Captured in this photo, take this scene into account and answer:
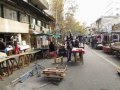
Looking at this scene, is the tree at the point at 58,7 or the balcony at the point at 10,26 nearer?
the balcony at the point at 10,26

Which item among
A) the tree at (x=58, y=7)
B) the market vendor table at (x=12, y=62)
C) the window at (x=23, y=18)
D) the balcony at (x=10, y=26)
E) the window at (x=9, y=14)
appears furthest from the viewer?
the tree at (x=58, y=7)

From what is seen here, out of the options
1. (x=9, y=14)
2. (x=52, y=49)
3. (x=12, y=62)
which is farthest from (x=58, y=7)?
(x=12, y=62)

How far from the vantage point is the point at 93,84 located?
1312 centimetres

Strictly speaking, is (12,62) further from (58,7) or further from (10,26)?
(58,7)

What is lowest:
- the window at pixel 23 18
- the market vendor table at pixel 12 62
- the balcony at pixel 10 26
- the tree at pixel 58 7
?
the market vendor table at pixel 12 62

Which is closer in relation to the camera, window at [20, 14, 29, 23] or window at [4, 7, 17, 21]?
window at [4, 7, 17, 21]

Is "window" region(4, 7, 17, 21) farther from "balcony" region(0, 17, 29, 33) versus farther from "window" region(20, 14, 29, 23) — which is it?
"window" region(20, 14, 29, 23)

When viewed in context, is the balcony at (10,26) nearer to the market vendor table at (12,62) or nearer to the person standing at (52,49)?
the market vendor table at (12,62)

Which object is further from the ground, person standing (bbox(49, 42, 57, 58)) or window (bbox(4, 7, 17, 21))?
window (bbox(4, 7, 17, 21))

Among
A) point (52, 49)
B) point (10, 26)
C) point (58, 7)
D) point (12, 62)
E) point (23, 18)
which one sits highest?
point (58, 7)

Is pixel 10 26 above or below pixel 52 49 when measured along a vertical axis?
above

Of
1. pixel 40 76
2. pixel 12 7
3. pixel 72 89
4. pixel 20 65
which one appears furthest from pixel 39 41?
pixel 72 89

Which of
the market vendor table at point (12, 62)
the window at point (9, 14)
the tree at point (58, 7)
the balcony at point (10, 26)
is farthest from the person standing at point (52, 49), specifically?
the tree at point (58, 7)

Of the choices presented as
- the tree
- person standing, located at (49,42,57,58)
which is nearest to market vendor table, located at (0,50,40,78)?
person standing, located at (49,42,57,58)
